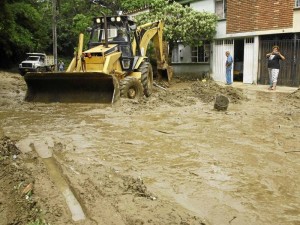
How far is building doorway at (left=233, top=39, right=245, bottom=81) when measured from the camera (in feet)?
→ 68.2

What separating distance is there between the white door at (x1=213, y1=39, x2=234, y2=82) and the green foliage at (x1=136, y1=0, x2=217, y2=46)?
0.73m

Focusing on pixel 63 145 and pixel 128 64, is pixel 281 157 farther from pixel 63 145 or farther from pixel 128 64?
pixel 128 64

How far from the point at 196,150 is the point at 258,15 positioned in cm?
1339

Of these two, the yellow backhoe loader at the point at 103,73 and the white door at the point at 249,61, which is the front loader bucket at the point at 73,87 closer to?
the yellow backhoe loader at the point at 103,73

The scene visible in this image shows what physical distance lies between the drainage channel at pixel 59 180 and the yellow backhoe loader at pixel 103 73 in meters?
4.55

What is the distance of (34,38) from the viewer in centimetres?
2961

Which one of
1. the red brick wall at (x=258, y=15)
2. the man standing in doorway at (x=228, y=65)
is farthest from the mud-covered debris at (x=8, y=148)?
the red brick wall at (x=258, y=15)

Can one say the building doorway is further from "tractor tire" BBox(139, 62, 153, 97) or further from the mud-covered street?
the mud-covered street

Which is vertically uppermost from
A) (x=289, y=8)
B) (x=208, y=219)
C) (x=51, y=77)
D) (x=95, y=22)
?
(x=289, y=8)

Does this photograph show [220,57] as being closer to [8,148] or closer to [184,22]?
[184,22]

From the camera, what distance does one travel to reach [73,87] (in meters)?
11.5

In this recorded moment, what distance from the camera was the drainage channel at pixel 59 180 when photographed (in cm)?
376

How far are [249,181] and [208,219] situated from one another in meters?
1.33

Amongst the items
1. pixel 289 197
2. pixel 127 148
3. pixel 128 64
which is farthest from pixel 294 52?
pixel 289 197
